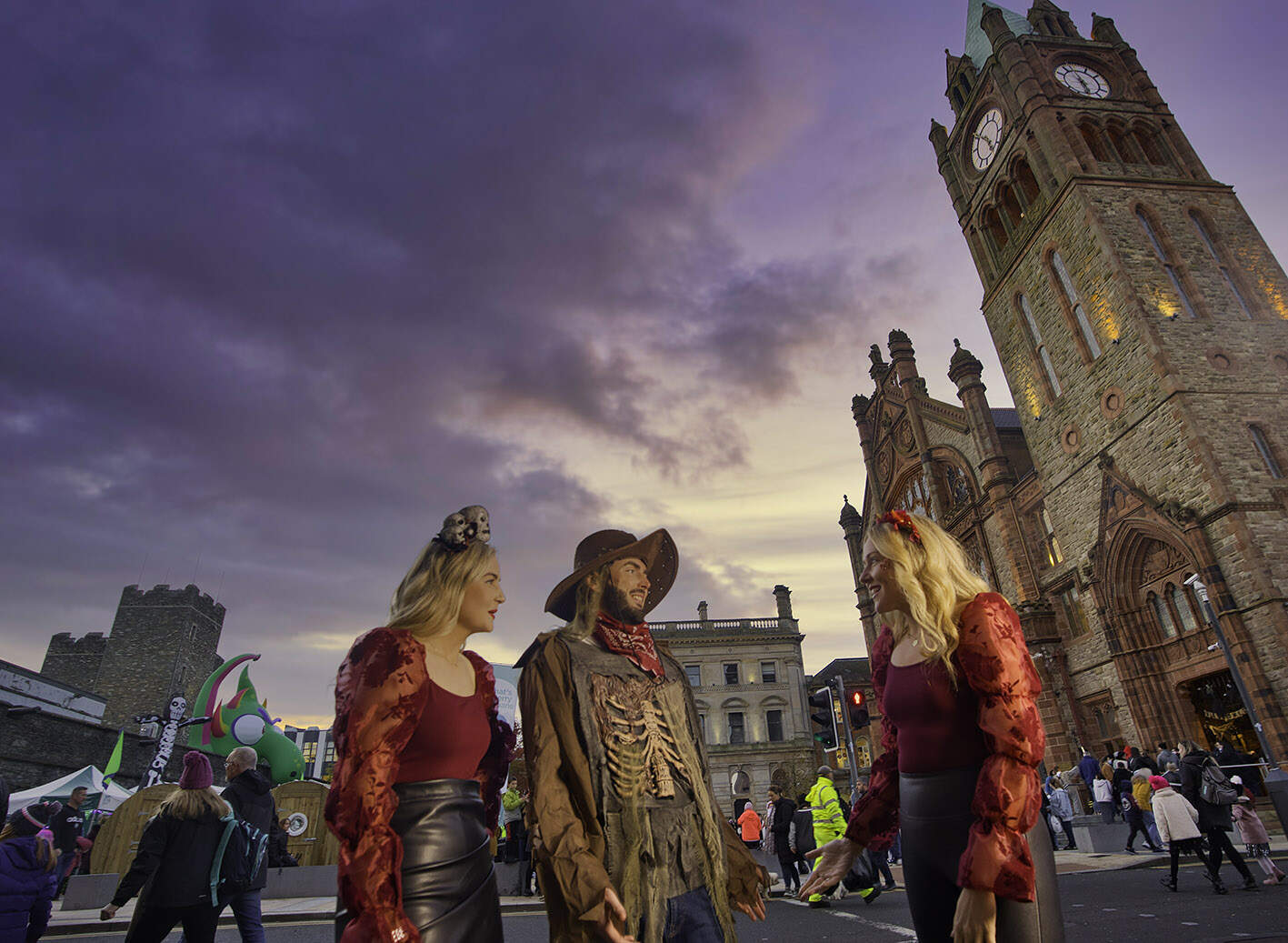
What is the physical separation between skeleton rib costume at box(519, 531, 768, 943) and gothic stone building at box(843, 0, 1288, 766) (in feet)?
60.2

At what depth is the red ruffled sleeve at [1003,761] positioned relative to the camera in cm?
192

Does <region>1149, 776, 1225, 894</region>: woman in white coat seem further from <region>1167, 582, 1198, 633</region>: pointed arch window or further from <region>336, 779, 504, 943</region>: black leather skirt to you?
<region>1167, 582, 1198, 633</region>: pointed arch window

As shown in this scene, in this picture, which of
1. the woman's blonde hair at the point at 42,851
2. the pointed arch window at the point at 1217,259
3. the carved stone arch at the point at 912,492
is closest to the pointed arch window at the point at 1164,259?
the pointed arch window at the point at 1217,259

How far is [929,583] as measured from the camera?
2.40 metres

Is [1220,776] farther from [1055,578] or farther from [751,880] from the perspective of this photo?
[1055,578]

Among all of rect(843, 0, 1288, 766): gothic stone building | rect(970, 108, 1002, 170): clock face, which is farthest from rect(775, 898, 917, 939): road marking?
rect(970, 108, 1002, 170): clock face

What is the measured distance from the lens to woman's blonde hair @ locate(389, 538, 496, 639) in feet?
8.05

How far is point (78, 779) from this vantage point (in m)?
17.8

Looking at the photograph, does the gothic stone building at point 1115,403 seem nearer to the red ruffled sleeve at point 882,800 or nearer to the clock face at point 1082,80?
the clock face at point 1082,80

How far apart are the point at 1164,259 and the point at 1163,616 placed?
35.3 ft

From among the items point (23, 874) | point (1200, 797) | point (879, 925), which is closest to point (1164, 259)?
point (1200, 797)

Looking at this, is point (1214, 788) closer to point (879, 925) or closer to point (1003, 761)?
point (879, 925)

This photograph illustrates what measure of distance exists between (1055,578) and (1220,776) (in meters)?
15.6

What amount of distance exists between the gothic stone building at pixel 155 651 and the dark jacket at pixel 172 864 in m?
47.2
